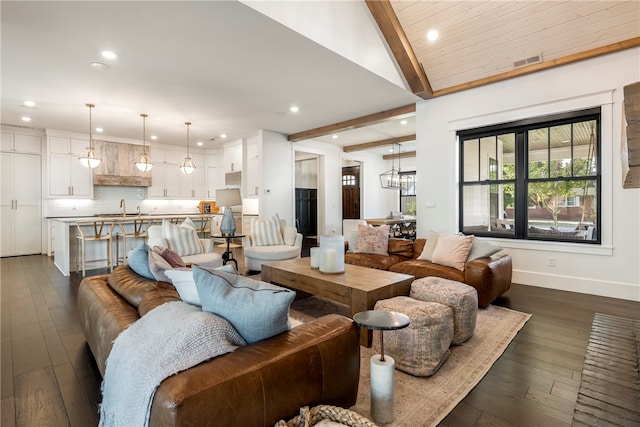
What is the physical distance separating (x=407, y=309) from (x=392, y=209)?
9.40 metres

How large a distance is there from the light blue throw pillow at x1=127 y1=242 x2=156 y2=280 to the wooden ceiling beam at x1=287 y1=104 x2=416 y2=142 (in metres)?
4.95

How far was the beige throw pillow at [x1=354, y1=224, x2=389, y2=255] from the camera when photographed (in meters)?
4.50

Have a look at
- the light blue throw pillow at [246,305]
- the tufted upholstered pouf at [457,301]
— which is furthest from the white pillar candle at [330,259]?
the light blue throw pillow at [246,305]

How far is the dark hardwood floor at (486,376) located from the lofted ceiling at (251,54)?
9.49 feet

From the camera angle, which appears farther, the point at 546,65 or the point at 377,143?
the point at 377,143

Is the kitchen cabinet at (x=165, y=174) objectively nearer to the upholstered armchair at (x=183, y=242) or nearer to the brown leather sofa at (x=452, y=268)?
the upholstered armchair at (x=183, y=242)

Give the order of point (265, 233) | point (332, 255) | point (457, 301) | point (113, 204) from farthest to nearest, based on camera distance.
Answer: point (113, 204) < point (265, 233) < point (332, 255) < point (457, 301)

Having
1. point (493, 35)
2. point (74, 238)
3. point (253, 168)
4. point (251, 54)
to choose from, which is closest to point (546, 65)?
point (493, 35)

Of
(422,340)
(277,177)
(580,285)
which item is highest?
(277,177)

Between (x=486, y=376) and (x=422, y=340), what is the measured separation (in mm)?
505

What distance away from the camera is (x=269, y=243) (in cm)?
543

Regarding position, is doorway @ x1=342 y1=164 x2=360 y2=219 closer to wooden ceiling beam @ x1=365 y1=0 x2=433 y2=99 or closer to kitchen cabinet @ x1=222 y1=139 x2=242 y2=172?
kitchen cabinet @ x1=222 y1=139 x2=242 y2=172

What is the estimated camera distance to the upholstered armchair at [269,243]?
16.5 ft

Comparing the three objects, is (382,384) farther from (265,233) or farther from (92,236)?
(92,236)
